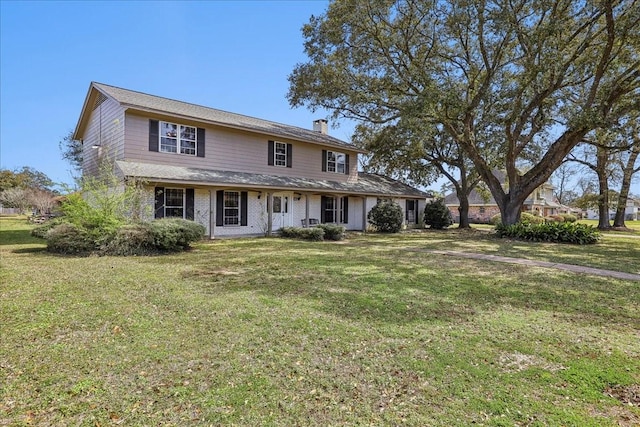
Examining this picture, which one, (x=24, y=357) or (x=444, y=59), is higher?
(x=444, y=59)

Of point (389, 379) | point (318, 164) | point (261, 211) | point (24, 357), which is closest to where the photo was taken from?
point (389, 379)

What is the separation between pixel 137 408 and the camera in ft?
9.04

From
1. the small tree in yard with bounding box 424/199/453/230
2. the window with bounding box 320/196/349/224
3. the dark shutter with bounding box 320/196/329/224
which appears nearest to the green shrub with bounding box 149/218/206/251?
the dark shutter with bounding box 320/196/329/224

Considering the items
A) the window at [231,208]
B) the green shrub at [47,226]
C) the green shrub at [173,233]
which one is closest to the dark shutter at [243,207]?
the window at [231,208]

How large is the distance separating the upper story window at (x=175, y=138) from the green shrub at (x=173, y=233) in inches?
186

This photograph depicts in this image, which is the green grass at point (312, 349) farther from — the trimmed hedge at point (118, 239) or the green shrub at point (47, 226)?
the green shrub at point (47, 226)

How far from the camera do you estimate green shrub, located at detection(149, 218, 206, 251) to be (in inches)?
407

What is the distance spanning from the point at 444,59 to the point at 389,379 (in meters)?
18.9

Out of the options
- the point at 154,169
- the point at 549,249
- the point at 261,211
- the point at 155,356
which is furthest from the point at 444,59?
the point at 155,356

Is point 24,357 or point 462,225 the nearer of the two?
point 24,357

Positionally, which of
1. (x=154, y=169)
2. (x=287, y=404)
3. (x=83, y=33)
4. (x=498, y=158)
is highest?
(x=83, y=33)

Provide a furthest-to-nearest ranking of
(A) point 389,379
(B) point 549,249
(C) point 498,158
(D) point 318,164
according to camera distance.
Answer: (C) point 498,158, (D) point 318,164, (B) point 549,249, (A) point 389,379

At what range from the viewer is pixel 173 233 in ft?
34.5

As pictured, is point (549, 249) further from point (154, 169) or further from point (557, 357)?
point (154, 169)
